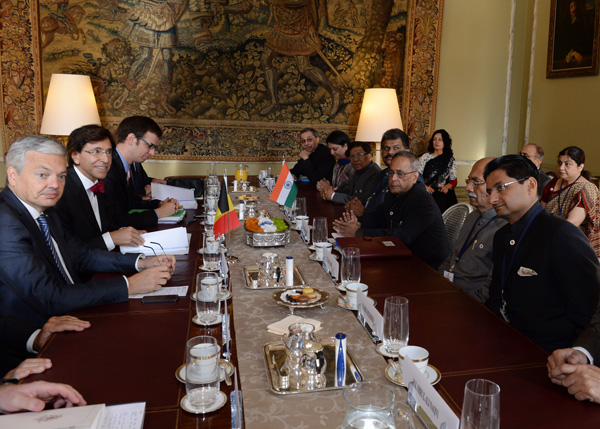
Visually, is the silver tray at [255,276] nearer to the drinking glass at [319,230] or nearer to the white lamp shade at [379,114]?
the drinking glass at [319,230]

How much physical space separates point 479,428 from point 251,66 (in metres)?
6.28

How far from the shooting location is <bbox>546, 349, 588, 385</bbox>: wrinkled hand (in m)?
1.46

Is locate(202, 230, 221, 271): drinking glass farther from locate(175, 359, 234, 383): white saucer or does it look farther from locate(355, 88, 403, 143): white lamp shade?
locate(355, 88, 403, 143): white lamp shade

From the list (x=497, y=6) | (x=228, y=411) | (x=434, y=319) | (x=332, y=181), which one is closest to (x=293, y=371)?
(x=228, y=411)

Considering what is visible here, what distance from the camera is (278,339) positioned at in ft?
5.70

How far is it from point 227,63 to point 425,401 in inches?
241

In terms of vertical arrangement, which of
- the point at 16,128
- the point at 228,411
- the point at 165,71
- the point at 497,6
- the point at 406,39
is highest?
the point at 497,6

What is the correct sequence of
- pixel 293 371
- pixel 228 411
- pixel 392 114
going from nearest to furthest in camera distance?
1. pixel 228 411
2. pixel 293 371
3. pixel 392 114

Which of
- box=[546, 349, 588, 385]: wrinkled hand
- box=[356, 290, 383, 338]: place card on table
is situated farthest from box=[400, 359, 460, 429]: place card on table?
box=[546, 349, 588, 385]: wrinkled hand

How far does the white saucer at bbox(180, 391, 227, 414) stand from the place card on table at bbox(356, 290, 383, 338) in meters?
0.59

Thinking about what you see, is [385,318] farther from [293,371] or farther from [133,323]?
[133,323]

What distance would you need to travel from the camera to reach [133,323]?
6.18 ft

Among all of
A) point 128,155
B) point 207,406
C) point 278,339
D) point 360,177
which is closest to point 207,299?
point 278,339

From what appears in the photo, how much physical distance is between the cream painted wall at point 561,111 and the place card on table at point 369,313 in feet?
16.9
